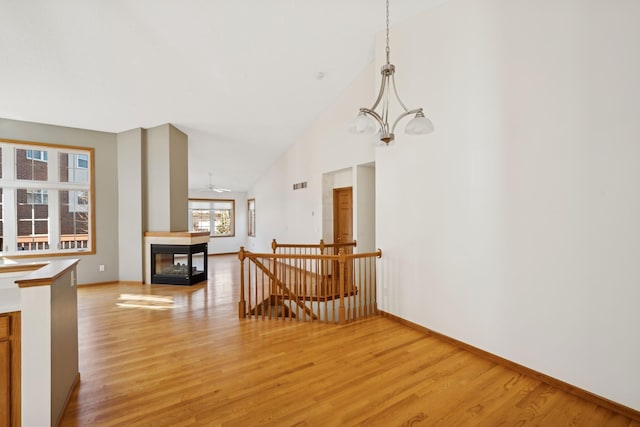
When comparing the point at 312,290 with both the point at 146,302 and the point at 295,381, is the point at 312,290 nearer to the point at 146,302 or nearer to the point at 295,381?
the point at 295,381

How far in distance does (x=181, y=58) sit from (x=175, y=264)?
13.3 ft

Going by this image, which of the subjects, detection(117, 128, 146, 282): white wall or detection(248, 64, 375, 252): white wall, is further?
detection(117, 128, 146, 282): white wall

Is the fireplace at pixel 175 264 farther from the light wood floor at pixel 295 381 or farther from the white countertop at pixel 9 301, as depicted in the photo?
the white countertop at pixel 9 301

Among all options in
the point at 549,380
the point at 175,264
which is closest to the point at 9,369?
the point at 549,380

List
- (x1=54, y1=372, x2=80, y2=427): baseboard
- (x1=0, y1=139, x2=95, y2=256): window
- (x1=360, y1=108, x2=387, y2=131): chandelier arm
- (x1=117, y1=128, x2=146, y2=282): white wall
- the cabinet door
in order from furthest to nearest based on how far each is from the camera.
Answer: (x1=117, y1=128, x2=146, y2=282): white wall, (x1=0, y1=139, x2=95, y2=256): window, (x1=360, y1=108, x2=387, y2=131): chandelier arm, (x1=54, y1=372, x2=80, y2=427): baseboard, the cabinet door

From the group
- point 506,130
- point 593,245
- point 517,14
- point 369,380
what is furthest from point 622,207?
point 369,380

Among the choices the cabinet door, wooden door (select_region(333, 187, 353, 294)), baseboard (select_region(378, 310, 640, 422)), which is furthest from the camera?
wooden door (select_region(333, 187, 353, 294))

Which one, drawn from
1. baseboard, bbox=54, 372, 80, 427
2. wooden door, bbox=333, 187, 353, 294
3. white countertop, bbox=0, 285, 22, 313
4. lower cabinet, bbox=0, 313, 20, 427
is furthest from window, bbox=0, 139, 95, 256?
wooden door, bbox=333, 187, 353, 294

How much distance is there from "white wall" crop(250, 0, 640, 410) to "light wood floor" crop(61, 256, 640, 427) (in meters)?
0.41

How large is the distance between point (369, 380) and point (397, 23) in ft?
14.2

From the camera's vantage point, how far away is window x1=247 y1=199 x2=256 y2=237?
→ 1062 centimetres

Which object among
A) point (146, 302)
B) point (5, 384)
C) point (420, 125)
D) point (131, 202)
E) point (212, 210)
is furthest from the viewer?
point (212, 210)

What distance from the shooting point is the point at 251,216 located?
11.1m

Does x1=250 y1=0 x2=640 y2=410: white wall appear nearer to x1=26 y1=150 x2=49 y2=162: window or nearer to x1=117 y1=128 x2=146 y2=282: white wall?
x1=117 y1=128 x2=146 y2=282: white wall
